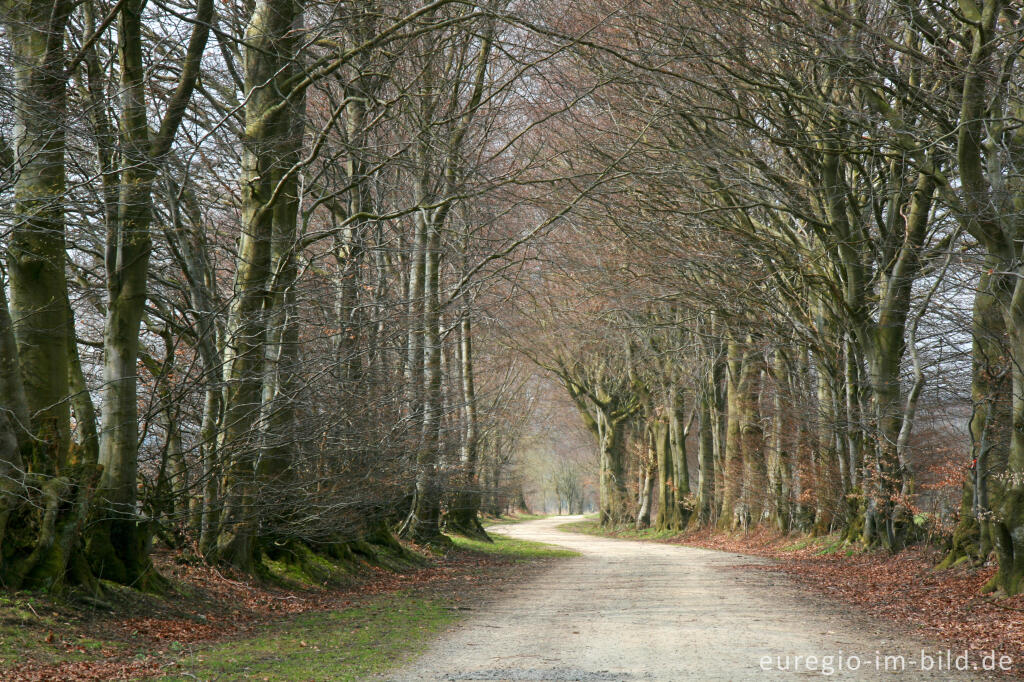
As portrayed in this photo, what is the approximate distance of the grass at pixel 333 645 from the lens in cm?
666

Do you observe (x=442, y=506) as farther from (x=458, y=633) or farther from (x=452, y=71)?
(x=458, y=633)

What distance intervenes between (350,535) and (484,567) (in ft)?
13.6

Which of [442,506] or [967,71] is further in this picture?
[442,506]

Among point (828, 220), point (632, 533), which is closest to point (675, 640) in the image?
point (828, 220)

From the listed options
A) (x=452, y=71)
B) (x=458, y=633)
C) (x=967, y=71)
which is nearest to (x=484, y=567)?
(x=458, y=633)

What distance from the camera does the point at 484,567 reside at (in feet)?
58.2

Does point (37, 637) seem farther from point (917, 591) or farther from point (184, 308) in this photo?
point (917, 591)

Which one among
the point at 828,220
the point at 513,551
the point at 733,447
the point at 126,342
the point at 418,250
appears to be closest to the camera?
the point at 126,342

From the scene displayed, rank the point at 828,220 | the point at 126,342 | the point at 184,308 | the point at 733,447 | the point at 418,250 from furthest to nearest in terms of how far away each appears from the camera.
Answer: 1. the point at 733,447
2. the point at 828,220
3. the point at 418,250
4. the point at 184,308
5. the point at 126,342

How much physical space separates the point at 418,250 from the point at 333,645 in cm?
803

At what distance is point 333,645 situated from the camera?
7.98 meters

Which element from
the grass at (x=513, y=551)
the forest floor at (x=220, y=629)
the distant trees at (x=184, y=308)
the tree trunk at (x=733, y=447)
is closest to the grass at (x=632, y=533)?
the tree trunk at (x=733, y=447)

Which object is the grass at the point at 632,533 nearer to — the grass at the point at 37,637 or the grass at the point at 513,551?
the grass at the point at 513,551

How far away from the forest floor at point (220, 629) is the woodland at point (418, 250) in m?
0.46
